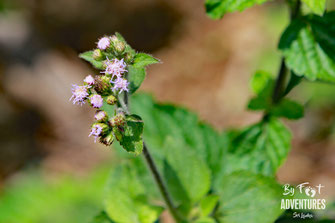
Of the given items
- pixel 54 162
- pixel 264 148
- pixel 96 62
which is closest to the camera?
pixel 96 62

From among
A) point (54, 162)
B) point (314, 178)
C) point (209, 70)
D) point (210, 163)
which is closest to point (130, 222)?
point (210, 163)

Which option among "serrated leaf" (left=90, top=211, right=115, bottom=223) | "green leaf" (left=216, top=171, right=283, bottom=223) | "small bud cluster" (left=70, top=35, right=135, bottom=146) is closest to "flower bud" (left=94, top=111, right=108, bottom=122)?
"small bud cluster" (left=70, top=35, right=135, bottom=146)

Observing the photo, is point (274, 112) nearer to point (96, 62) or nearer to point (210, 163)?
point (210, 163)

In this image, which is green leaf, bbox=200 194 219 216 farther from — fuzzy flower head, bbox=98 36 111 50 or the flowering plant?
fuzzy flower head, bbox=98 36 111 50

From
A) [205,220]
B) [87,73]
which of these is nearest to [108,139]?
[205,220]

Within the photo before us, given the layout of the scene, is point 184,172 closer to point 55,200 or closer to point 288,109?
point 288,109

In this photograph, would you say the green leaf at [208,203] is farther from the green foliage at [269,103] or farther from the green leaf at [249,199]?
the green foliage at [269,103]
